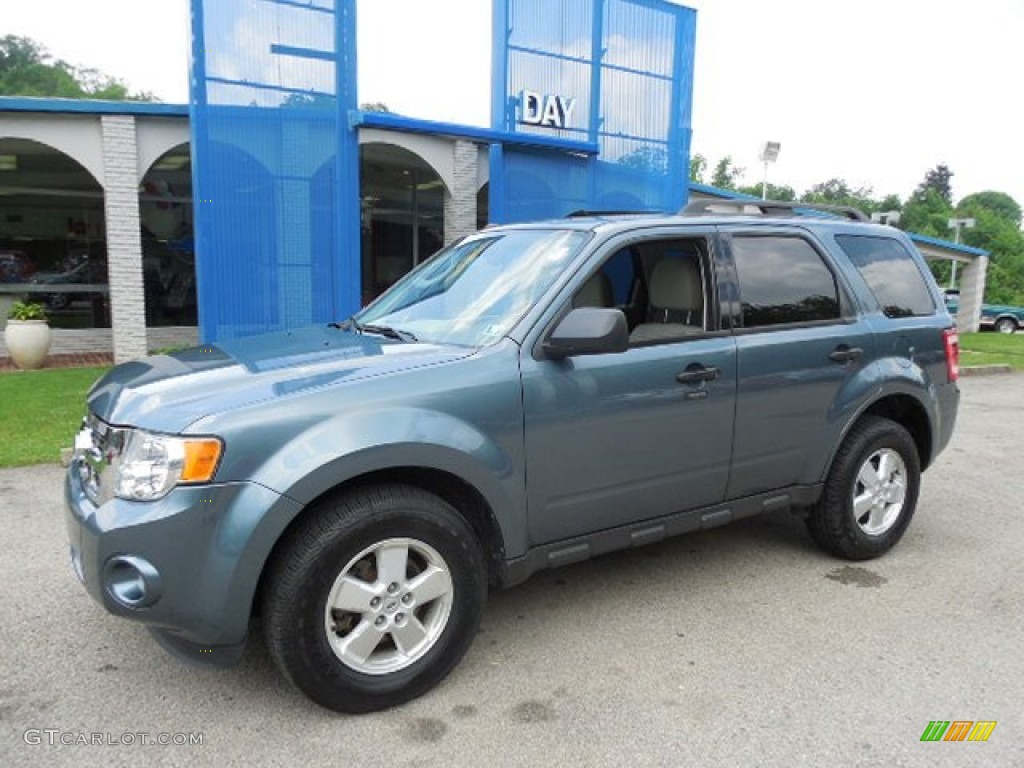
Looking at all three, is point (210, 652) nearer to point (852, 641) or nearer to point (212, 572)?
point (212, 572)

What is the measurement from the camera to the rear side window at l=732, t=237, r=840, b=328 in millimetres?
4031

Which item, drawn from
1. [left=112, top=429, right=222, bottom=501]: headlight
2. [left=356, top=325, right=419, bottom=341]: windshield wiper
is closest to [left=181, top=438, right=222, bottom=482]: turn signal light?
[left=112, top=429, right=222, bottom=501]: headlight

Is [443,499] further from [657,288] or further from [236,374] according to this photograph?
[657,288]

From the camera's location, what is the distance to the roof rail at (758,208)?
4348 mm

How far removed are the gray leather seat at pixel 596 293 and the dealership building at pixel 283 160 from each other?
22.6ft

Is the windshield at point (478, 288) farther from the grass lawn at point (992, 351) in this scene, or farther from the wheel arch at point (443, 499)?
the grass lawn at point (992, 351)

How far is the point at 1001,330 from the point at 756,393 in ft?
102

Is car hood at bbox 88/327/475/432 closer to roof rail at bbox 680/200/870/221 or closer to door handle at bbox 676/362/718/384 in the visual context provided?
door handle at bbox 676/362/718/384

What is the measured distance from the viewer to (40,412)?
26.9ft

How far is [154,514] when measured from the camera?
2615mm

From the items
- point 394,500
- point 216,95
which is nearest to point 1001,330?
point 216,95

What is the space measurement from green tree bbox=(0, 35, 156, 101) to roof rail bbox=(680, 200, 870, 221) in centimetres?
5941

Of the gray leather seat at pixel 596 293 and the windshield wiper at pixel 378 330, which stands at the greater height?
the gray leather seat at pixel 596 293

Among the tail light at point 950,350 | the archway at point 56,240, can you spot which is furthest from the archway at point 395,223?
the tail light at point 950,350
